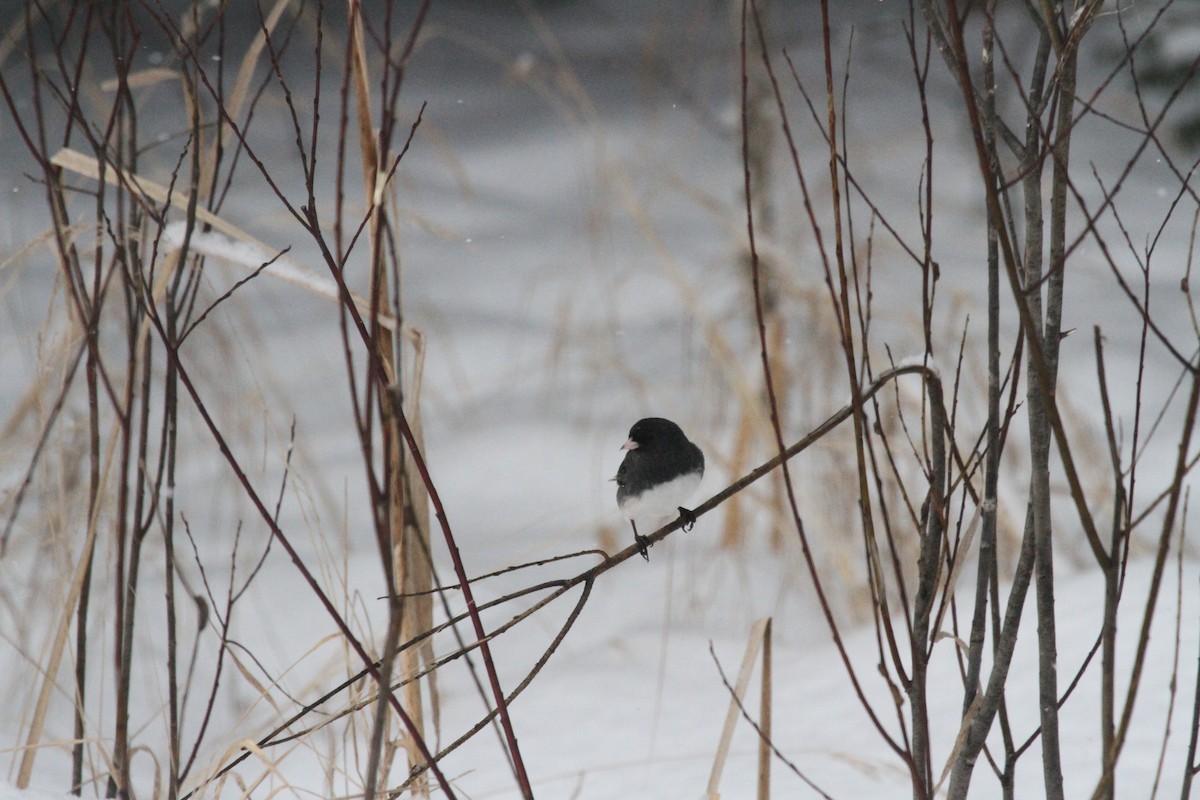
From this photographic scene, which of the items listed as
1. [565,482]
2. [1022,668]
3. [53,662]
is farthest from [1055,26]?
[565,482]

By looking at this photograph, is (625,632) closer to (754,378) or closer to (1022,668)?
(754,378)

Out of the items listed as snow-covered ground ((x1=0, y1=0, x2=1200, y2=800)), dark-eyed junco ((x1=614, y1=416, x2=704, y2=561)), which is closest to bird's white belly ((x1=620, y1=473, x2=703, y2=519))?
dark-eyed junco ((x1=614, y1=416, x2=704, y2=561))

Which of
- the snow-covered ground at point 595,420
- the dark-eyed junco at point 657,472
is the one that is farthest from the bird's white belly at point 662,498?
the snow-covered ground at point 595,420

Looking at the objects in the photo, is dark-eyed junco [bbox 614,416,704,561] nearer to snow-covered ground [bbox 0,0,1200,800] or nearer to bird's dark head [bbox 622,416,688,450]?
bird's dark head [bbox 622,416,688,450]

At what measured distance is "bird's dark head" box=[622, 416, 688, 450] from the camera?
3.53 feet

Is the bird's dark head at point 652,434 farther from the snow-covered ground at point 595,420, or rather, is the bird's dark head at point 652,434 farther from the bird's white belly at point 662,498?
the snow-covered ground at point 595,420

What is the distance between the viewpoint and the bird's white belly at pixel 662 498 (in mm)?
1072

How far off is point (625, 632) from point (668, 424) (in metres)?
1.31

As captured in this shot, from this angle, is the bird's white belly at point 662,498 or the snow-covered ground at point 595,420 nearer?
the bird's white belly at point 662,498

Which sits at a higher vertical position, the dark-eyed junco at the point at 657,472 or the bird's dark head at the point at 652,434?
the bird's dark head at the point at 652,434

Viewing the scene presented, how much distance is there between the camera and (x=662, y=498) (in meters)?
1.07

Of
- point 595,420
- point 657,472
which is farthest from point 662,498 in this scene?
point 595,420

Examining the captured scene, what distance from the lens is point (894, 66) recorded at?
496cm

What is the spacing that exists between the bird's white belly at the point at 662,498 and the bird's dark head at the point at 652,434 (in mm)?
53
